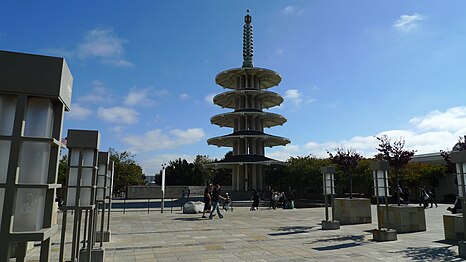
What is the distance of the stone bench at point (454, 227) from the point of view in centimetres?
993

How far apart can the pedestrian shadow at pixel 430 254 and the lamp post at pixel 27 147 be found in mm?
8186

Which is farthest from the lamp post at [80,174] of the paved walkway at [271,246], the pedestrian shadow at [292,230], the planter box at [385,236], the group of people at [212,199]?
the group of people at [212,199]

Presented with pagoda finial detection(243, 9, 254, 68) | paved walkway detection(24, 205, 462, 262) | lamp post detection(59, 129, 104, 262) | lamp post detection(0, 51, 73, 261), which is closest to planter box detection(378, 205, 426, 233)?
paved walkway detection(24, 205, 462, 262)

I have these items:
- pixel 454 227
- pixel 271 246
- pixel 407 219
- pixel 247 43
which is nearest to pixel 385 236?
pixel 454 227

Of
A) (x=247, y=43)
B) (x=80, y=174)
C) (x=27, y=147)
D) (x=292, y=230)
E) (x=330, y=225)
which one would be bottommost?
(x=292, y=230)

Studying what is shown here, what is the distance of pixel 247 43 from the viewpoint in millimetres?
52156

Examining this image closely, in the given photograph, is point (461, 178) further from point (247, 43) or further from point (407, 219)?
point (247, 43)

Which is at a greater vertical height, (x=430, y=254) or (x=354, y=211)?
(x=354, y=211)

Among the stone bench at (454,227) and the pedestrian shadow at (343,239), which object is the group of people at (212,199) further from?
the stone bench at (454,227)

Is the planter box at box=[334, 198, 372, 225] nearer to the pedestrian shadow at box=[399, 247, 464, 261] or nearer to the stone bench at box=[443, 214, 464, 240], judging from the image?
the stone bench at box=[443, 214, 464, 240]

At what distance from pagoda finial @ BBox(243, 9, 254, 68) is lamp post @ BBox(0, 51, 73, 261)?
4756 cm

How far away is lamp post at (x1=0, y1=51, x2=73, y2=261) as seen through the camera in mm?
2742

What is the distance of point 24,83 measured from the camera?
112 inches

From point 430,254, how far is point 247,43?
47245 mm
